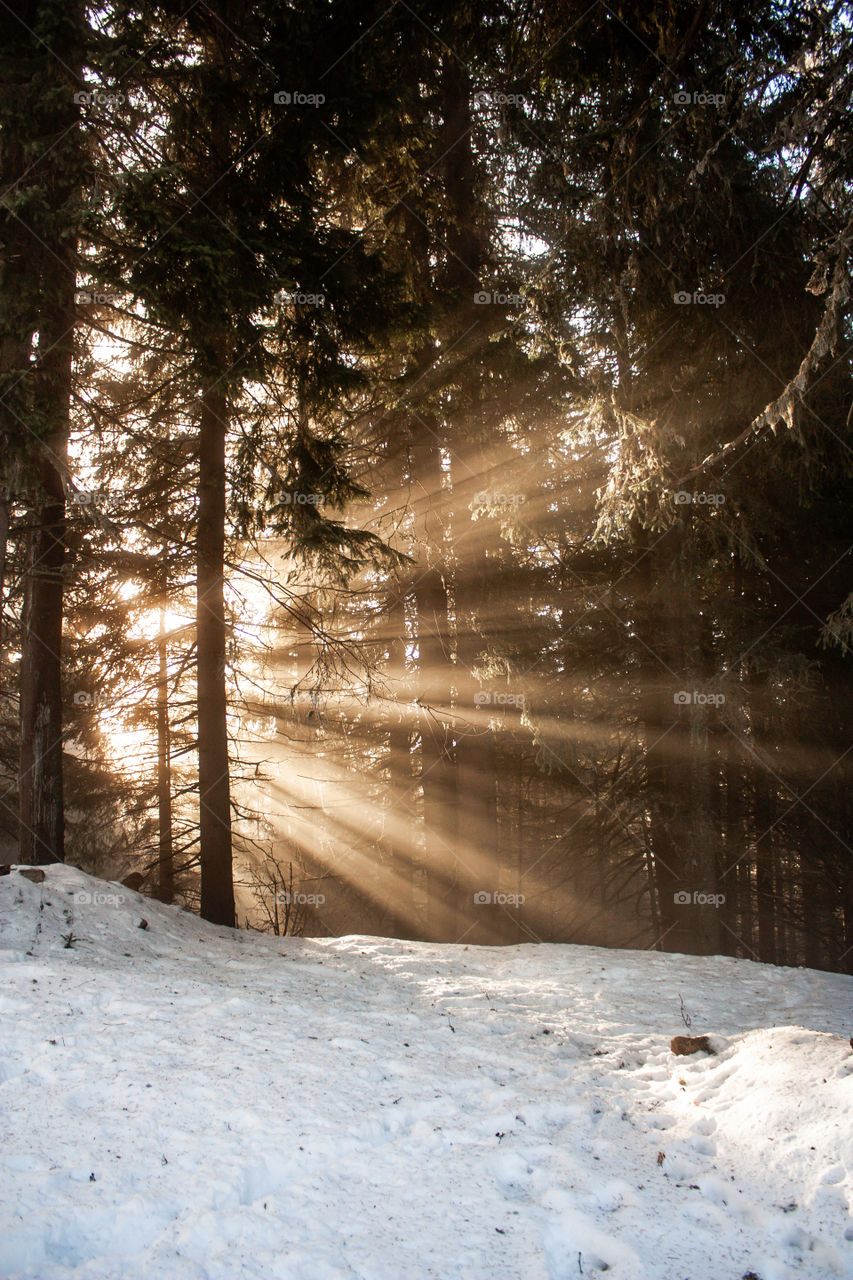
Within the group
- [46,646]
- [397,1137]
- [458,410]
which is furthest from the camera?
[458,410]

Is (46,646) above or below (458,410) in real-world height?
below

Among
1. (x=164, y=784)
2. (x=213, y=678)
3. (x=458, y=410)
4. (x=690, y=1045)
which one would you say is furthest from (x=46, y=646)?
(x=164, y=784)

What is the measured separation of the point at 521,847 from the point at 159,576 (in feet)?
43.5

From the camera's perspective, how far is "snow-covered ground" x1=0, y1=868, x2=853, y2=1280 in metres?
2.35

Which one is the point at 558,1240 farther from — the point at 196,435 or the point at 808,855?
the point at 808,855

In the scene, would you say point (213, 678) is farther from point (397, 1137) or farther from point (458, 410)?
point (397, 1137)

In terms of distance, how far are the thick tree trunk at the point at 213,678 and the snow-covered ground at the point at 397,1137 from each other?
330cm

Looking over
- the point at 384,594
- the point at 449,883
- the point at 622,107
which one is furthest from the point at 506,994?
the point at 622,107

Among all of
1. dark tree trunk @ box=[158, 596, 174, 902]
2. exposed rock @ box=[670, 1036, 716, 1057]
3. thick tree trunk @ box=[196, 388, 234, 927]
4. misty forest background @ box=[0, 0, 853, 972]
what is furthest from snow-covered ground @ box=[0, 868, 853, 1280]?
dark tree trunk @ box=[158, 596, 174, 902]

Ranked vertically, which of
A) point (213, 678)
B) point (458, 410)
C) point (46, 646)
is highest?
point (458, 410)

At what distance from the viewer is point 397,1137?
306cm

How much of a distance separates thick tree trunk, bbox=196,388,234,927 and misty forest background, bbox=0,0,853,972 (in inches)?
2.0

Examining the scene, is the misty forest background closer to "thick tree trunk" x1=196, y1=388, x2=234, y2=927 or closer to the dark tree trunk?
"thick tree trunk" x1=196, y1=388, x2=234, y2=927

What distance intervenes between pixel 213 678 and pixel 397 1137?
6.56 meters
